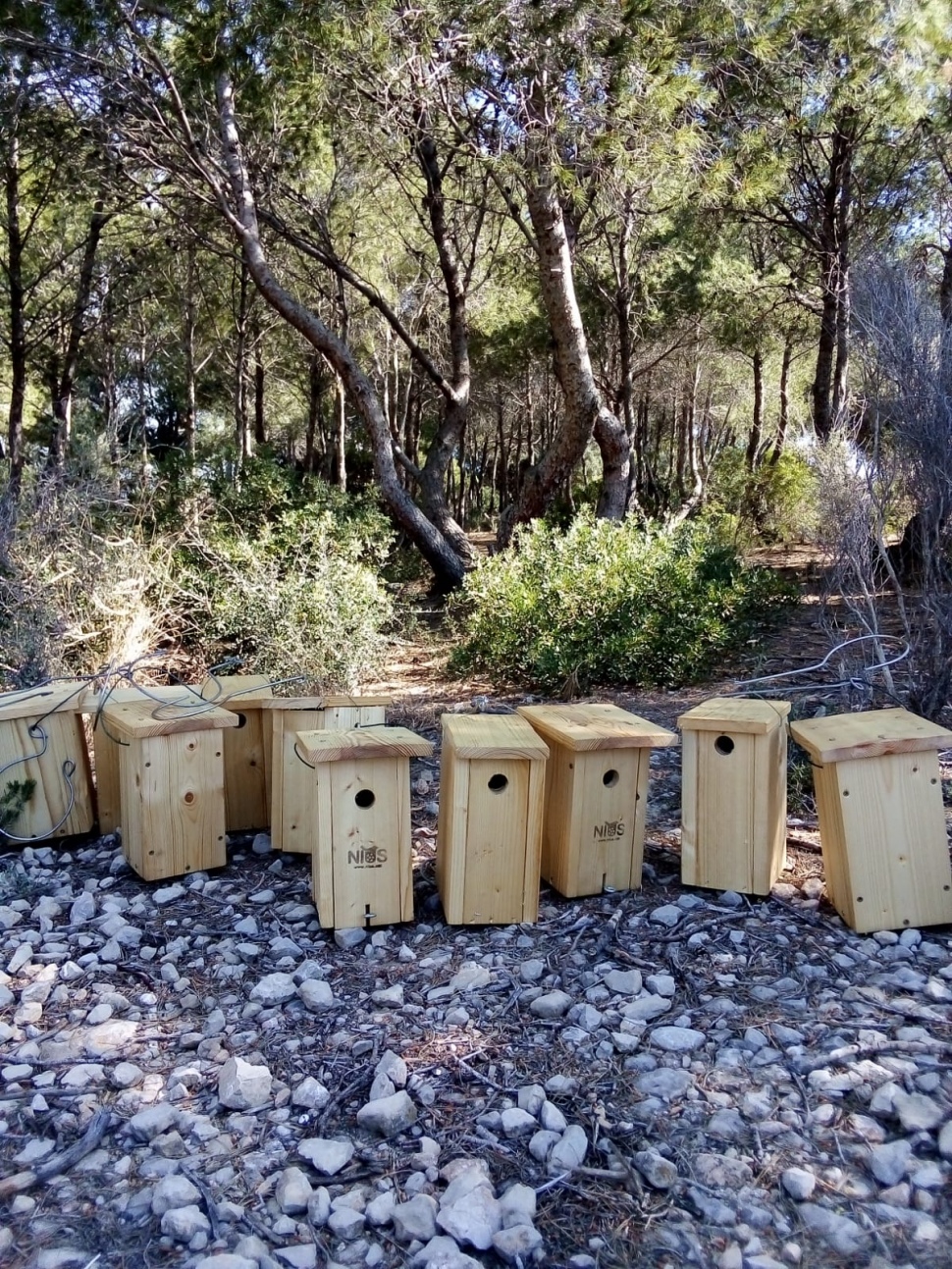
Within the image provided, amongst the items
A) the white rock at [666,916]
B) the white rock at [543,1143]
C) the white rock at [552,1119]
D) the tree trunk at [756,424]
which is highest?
the tree trunk at [756,424]

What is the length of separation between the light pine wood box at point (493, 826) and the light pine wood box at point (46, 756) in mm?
1771

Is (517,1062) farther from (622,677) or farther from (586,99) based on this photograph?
(586,99)

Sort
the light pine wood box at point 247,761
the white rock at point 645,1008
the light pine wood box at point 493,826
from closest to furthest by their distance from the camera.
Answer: the white rock at point 645,1008 < the light pine wood box at point 493,826 < the light pine wood box at point 247,761

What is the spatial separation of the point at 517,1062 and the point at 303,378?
19.7 metres

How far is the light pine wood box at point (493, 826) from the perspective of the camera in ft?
10.1

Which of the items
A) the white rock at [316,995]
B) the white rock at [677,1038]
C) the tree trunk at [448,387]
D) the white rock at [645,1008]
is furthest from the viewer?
the tree trunk at [448,387]

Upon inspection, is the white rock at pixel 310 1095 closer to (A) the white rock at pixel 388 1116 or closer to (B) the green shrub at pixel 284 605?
(A) the white rock at pixel 388 1116

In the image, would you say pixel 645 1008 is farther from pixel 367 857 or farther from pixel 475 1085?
pixel 367 857

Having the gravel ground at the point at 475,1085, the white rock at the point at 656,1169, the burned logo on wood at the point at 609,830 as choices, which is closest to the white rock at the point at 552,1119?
the gravel ground at the point at 475,1085

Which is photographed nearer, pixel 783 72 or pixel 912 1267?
pixel 912 1267

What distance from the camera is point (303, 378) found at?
2059cm

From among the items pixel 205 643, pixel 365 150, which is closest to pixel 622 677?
pixel 205 643

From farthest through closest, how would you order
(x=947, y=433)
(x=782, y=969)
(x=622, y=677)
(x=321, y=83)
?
1. (x=321, y=83)
2. (x=622, y=677)
3. (x=947, y=433)
4. (x=782, y=969)

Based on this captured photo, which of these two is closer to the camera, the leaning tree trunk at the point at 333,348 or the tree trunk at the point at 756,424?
the leaning tree trunk at the point at 333,348
